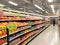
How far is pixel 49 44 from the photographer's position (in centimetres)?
820

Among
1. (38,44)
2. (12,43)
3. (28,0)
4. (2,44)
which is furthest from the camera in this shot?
(28,0)

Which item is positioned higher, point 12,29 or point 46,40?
point 12,29

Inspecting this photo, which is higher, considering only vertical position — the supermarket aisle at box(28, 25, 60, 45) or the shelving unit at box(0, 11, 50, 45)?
the shelving unit at box(0, 11, 50, 45)

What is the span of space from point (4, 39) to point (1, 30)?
1.26ft

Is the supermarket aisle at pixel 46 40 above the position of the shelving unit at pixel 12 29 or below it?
below

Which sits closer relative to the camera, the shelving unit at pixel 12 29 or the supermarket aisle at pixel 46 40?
the shelving unit at pixel 12 29

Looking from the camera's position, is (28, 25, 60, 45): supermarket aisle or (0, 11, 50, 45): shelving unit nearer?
(0, 11, 50, 45): shelving unit

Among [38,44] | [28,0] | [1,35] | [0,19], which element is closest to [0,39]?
[1,35]

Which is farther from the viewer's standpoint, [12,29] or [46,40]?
[46,40]

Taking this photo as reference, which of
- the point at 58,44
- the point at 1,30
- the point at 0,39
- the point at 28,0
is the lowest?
the point at 58,44

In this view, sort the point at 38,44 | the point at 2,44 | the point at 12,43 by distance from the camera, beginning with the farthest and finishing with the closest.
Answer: the point at 38,44 < the point at 12,43 < the point at 2,44

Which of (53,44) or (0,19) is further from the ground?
(0,19)

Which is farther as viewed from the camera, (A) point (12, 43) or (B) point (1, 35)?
(A) point (12, 43)

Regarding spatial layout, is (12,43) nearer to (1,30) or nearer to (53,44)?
(1,30)
